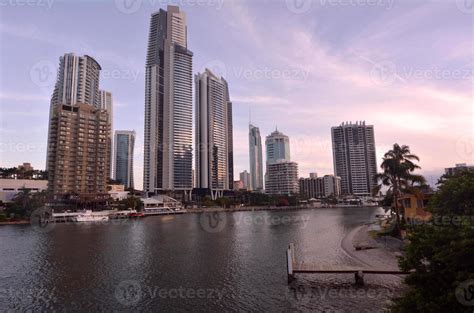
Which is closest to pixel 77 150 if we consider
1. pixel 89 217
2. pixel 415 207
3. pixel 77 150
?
pixel 77 150

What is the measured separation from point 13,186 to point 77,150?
41.4 metres

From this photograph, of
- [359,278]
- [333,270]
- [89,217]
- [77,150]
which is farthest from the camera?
[77,150]

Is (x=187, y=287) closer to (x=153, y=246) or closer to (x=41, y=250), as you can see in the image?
(x=153, y=246)

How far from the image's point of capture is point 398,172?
201ft

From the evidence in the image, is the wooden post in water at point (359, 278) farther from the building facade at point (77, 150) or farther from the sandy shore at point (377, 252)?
the building facade at point (77, 150)

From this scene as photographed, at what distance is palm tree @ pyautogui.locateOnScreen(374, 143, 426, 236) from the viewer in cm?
6056

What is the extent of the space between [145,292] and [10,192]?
17772cm

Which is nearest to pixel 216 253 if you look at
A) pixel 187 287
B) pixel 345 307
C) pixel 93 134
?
pixel 187 287

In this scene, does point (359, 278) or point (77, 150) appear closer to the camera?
point (359, 278)

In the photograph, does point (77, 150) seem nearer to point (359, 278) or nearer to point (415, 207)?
point (415, 207)

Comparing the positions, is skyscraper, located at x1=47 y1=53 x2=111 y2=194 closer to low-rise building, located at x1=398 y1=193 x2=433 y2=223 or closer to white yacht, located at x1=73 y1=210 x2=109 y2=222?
white yacht, located at x1=73 y1=210 x2=109 y2=222

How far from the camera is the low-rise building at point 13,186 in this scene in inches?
6727

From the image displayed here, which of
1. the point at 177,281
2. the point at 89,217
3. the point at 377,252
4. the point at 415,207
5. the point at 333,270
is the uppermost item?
the point at 415,207

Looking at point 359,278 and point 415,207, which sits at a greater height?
point 415,207
